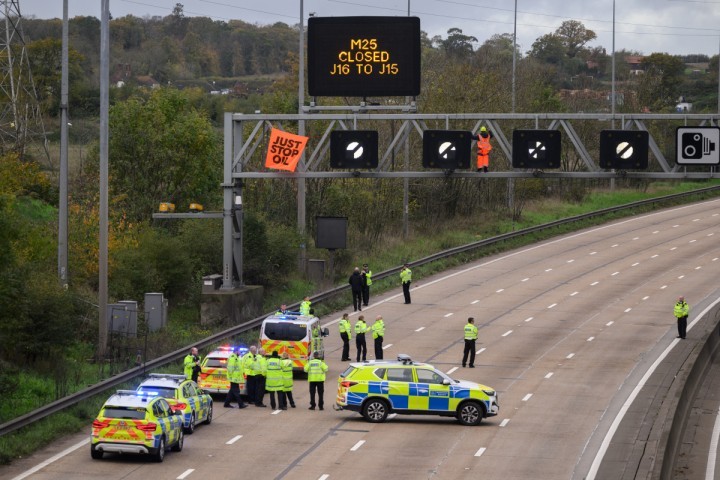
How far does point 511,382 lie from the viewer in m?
33.7

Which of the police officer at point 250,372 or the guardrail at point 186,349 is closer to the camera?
the guardrail at point 186,349

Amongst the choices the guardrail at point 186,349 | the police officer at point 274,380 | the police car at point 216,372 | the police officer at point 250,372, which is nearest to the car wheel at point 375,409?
the police officer at point 274,380

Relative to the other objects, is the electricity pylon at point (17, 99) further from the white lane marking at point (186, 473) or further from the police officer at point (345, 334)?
the white lane marking at point (186, 473)

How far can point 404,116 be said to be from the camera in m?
36.6

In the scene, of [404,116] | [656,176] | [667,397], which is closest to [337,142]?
[404,116]

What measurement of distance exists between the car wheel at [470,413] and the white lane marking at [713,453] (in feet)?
16.8

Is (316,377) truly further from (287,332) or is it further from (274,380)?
(287,332)

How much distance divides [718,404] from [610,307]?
452 inches

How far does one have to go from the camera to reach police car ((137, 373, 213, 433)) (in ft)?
84.6

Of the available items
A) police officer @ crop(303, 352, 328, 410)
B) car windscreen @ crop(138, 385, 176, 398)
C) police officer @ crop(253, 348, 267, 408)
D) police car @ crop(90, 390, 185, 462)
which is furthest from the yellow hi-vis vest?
police car @ crop(90, 390, 185, 462)

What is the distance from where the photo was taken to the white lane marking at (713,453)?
27.7 meters

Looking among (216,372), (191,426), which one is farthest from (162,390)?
(216,372)

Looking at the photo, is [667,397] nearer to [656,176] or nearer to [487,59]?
[656,176]

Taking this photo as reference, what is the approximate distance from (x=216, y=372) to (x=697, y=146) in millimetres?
15240
